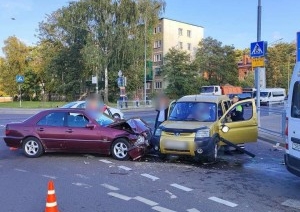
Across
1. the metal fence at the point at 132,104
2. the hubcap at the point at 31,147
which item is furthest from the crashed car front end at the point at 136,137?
the metal fence at the point at 132,104

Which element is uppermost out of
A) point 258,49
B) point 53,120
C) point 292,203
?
point 258,49

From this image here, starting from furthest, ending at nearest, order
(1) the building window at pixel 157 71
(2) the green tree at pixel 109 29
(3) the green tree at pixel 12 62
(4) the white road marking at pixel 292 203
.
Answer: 1. (3) the green tree at pixel 12 62
2. (1) the building window at pixel 157 71
3. (2) the green tree at pixel 109 29
4. (4) the white road marking at pixel 292 203

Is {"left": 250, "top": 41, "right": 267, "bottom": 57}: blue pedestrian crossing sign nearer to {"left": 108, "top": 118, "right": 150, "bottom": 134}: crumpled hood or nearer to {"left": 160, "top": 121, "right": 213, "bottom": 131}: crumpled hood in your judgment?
{"left": 108, "top": 118, "right": 150, "bottom": 134}: crumpled hood

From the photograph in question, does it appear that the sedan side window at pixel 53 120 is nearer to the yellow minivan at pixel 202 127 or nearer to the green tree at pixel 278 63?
the yellow minivan at pixel 202 127

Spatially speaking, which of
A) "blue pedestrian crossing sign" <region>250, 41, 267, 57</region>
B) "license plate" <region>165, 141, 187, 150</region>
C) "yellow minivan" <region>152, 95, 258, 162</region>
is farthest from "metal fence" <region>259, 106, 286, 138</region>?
"license plate" <region>165, 141, 187, 150</region>

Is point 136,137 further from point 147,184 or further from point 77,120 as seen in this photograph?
point 147,184

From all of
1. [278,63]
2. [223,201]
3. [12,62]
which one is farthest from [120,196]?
[278,63]

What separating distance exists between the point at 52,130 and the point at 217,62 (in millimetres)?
59239

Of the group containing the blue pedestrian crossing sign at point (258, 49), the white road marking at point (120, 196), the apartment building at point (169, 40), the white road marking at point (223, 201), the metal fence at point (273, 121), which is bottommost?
the white road marking at point (223, 201)

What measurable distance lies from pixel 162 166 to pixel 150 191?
228 centimetres

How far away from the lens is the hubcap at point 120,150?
9.49 meters

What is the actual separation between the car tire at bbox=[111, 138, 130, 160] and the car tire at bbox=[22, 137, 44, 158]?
2.01 m

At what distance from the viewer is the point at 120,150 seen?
9.52 metres

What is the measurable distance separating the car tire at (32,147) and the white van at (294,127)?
20.8ft
